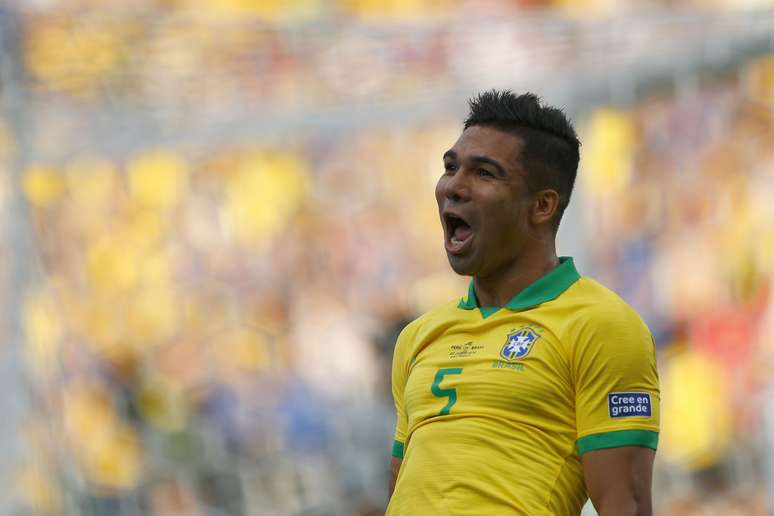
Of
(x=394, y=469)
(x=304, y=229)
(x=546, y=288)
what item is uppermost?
(x=304, y=229)

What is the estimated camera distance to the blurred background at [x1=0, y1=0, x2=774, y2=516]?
3736 mm

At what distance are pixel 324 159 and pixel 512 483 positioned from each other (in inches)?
139

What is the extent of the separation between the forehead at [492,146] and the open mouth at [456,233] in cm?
7

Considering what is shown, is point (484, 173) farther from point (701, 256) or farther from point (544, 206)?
point (701, 256)

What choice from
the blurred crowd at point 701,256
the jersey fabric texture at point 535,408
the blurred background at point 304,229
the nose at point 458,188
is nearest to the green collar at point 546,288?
the jersey fabric texture at point 535,408

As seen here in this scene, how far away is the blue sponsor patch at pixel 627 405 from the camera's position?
1.29 meters

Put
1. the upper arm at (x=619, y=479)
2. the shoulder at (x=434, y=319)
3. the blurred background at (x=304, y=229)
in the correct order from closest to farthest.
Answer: the upper arm at (x=619, y=479)
the shoulder at (x=434, y=319)
the blurred background at (x=304, y=229)

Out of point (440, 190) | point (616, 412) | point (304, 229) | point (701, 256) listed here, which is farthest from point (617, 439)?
point (304, 229)

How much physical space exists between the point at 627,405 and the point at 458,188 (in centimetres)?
31

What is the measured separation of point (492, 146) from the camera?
1.44 m

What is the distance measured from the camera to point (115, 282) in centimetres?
490

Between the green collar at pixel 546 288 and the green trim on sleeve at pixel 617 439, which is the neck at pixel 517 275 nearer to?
the green collar at pixel 546 288

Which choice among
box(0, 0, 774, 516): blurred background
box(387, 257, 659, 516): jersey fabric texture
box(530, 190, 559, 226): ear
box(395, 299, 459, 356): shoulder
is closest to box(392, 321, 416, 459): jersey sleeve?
box(395, 299, 459, 356): shoulder

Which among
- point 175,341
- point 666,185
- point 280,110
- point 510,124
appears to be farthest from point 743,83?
point 510,124
